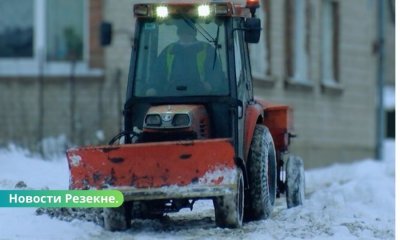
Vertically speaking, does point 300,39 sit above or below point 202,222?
above

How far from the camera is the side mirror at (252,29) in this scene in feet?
37.7

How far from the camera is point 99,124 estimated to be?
62.1ft

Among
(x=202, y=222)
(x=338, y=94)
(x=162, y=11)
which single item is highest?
(x=162, y=11)

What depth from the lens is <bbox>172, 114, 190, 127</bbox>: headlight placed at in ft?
35.7

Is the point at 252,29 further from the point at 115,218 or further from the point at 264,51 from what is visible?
the point at 264,51

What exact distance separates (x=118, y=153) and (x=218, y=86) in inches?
46.2

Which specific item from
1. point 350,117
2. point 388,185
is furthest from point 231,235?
point 350,117

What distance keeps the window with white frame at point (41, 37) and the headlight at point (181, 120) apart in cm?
850

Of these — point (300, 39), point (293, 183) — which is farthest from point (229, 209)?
point (300, 39)

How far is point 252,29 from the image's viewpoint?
11.5m

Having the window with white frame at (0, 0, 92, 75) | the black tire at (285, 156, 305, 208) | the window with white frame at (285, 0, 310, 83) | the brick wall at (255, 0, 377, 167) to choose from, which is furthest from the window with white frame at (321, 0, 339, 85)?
the black tire at (285, 156, 305, 208)

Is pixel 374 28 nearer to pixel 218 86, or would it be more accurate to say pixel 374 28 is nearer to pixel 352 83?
pixel 352 83

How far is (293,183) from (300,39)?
1124 cm

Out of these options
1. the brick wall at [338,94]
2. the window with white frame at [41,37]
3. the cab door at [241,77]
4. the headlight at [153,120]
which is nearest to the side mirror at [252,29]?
the cab door at [241,77]
